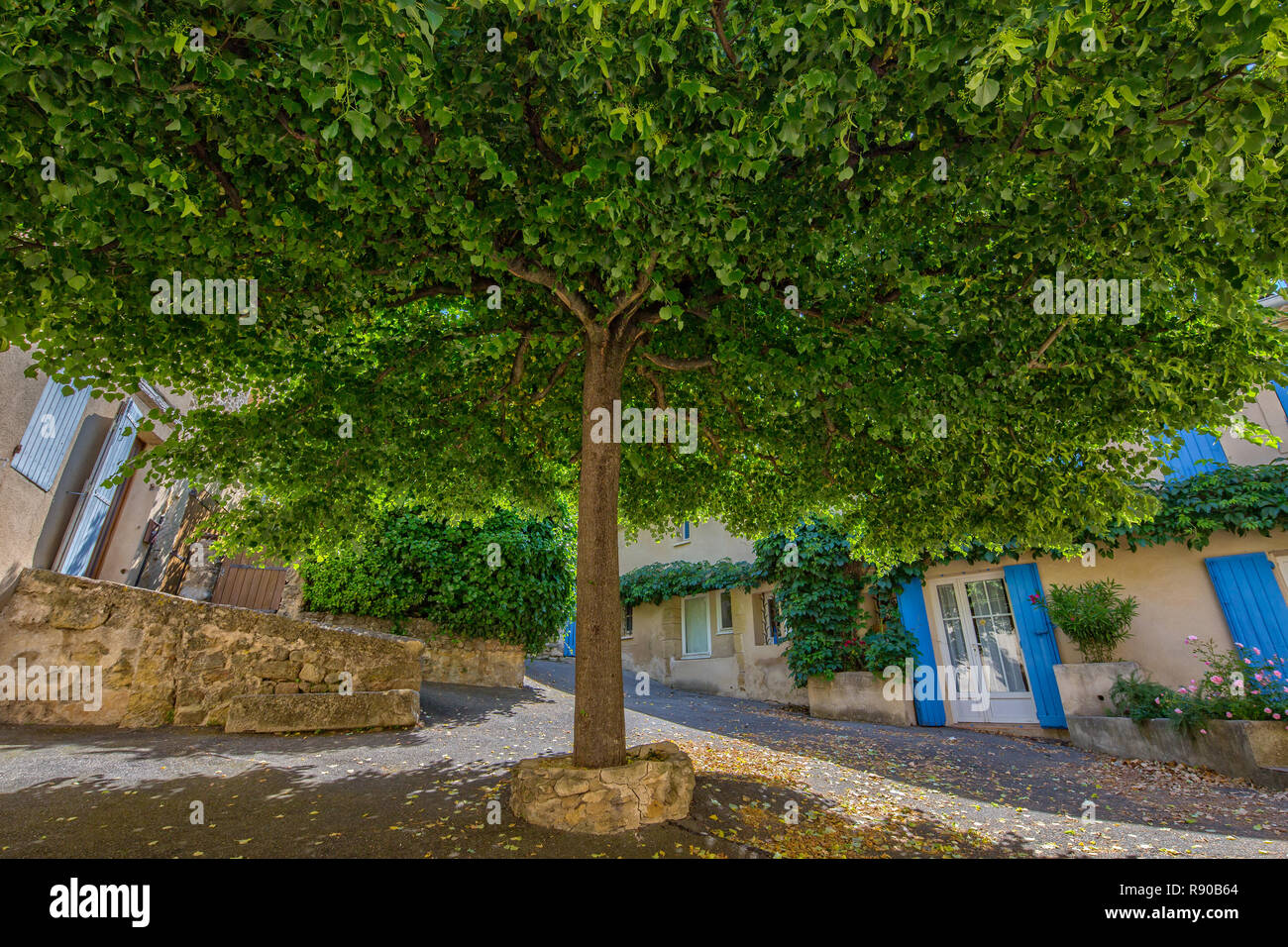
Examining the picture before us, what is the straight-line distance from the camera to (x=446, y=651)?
10.4m

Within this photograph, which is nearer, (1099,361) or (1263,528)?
(1099,361)

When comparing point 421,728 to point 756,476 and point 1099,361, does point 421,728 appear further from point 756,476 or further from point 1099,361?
point 1099,361

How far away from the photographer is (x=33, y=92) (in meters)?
2.81

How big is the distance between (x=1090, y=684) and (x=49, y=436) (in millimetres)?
14777

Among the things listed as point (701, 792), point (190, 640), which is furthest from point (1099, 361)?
point (190, 640)

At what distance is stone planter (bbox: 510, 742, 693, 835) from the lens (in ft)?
12.8

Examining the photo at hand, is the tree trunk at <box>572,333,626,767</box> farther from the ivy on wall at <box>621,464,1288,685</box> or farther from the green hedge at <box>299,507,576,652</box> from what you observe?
the green hedge at <box>299,507,576,652</box>

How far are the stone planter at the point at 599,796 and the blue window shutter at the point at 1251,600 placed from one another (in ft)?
28.6

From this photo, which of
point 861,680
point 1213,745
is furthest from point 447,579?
point 1213,745

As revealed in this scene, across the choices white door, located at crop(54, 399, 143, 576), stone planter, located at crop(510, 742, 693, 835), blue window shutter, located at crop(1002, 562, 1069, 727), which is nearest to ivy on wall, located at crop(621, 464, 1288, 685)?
blue window shutter, located at crop(1002, 562, 1069, 727)

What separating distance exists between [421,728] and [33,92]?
6558 mm

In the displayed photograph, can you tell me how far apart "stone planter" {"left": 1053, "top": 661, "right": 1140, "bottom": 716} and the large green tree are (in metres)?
3.26

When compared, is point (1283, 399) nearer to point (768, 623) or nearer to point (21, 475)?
point (768, 623)

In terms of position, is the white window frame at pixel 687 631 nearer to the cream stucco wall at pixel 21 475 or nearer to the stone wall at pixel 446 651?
the stone wall at pixel 446 651
